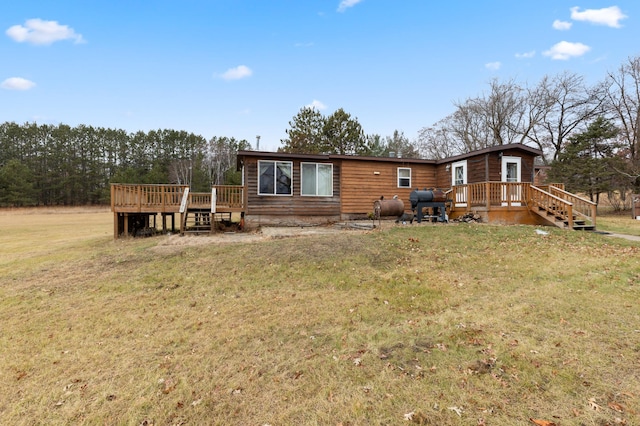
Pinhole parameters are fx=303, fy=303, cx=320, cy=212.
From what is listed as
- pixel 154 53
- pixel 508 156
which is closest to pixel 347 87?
pixel 154 53

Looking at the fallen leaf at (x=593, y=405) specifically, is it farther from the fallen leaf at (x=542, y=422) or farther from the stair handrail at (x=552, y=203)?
the stair handrail at (x=552, y=203)

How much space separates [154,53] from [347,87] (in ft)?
45.9

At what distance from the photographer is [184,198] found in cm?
1206

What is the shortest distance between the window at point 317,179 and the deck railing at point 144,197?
507 centimetres

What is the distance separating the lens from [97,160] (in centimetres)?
4888

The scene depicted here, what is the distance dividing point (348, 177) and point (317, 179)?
59.3 inches

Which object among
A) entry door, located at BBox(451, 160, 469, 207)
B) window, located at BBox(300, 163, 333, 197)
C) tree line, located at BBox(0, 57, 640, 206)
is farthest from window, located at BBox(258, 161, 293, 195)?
tree line, located at BBox(0, 57, 640, 206)

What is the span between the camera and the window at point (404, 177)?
49.5 feet

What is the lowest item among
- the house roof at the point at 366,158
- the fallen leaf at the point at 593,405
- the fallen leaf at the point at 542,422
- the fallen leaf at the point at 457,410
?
the fallen leaf at the point at 457,410

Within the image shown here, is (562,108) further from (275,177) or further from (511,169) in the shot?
(275,177)

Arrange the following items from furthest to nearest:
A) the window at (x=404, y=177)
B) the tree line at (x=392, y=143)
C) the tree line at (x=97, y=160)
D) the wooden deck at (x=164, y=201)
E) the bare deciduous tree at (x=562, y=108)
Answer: the tree line at (x=97, y=160) → the bare deciduous tree at (x=562, y=108) → the tree line at (x=392, y=143) → the window at (x=404, y=177) → the wooden deck at (x=164, y=201)

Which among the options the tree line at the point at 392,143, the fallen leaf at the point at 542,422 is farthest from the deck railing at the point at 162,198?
the tree line at the point at 392,143

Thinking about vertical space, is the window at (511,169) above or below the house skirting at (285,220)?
above

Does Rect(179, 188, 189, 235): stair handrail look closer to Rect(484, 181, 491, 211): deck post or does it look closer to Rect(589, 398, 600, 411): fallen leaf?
Rect(484, 181, 491, 211): deck post
